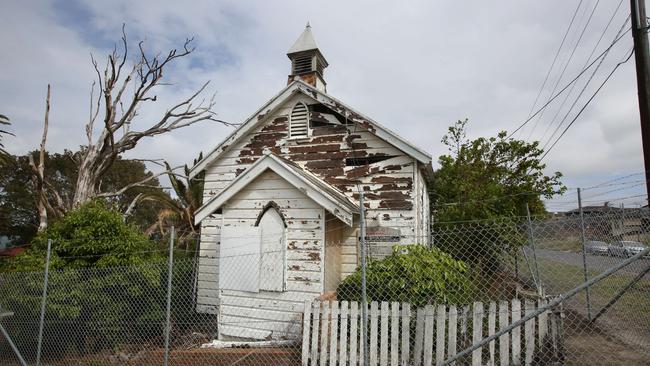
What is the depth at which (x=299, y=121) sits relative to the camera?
413 inches

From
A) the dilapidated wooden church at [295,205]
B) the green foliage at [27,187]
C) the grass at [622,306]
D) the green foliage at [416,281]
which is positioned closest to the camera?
the green foliage at [416,281]

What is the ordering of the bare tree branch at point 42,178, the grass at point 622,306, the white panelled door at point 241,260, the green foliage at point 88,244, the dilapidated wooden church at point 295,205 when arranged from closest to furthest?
the grass at point 622,306, the dilapidated wooden church at point 295,205, the white panelled door at point 241,260, the green foliage at point 88,244, the bare tree branch at point 42,178

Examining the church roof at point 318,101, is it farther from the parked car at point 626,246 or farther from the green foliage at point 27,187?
the green foliage at point 27,187

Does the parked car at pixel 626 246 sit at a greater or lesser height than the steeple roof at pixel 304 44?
lesser

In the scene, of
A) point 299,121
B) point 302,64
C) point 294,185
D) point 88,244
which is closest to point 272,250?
point 294,185

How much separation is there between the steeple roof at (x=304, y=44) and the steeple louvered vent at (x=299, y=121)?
118 inches

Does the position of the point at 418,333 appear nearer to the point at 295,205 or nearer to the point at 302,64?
the point at 295,205

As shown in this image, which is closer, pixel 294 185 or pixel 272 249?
pixel 294 185

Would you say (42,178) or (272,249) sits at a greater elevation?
(42,178)

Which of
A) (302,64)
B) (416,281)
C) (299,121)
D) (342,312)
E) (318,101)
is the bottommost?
(342,312)

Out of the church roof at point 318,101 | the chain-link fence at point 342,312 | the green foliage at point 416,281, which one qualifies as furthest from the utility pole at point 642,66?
the church roof at point 318,101

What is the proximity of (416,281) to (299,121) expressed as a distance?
232 inches

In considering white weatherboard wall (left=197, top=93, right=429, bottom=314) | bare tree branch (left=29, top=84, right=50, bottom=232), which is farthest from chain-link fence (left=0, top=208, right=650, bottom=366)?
bare tree branch (left=29, top=84, right=50, bottom=232)

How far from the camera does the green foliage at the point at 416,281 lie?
610 cm
